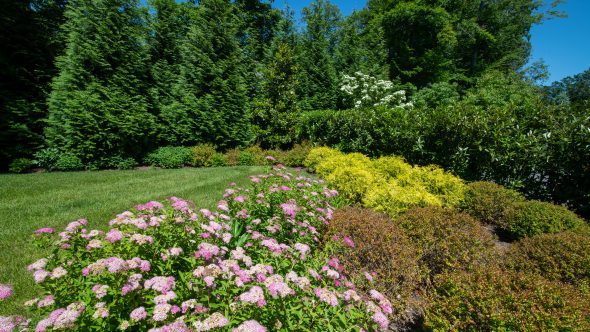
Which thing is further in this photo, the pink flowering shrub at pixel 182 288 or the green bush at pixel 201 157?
the green bush at pixel 201 157

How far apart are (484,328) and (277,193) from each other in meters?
2.51

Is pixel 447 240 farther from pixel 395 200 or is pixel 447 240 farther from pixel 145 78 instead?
pixel 145 78

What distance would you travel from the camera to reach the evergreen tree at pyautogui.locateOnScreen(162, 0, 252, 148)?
11812 mm

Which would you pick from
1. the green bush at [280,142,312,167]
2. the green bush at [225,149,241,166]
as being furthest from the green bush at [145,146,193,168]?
the green bush at [280,142,312,167]

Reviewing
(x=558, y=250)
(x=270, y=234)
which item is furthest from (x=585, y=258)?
(x=270, y=234)

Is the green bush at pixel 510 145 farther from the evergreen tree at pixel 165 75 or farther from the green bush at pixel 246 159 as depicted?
the evergreen tree at pixel 165 75

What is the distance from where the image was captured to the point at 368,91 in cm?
1823

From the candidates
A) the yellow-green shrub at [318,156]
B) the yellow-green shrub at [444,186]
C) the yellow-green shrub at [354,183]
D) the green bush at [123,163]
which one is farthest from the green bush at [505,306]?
the green bush at [123,163]

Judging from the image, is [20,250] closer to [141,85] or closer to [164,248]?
[164,248]

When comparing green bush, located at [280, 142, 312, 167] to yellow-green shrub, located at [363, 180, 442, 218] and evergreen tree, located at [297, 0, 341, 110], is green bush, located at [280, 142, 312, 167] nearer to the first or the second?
yellow-green shrub, located at [363, 180, 442, 218]

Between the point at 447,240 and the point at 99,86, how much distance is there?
11.4m

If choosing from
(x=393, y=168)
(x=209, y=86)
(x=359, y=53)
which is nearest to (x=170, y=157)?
(x=209, y=86)

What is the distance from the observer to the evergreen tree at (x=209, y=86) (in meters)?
11.8

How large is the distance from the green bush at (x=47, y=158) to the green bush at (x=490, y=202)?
12101 mm
